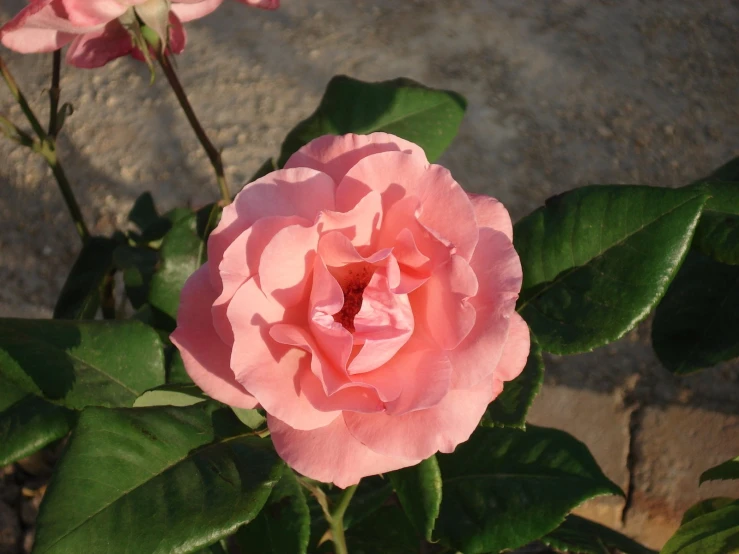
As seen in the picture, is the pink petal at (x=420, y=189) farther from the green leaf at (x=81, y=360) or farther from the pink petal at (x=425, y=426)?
the green leaf at (x=81, y=360)

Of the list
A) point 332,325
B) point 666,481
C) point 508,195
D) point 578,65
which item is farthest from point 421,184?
point 578,65

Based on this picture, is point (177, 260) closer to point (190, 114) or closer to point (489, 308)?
point (190, 114)

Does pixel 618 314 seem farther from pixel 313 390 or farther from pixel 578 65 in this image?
pixel 578 65

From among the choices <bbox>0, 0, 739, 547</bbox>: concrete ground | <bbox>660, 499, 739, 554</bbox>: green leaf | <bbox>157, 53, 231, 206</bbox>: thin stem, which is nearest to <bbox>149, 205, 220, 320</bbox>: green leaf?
<bbox>157, 53, 231, 206</bbox>: thin stem

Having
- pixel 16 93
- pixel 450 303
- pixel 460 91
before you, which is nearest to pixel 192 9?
pixel 16 93

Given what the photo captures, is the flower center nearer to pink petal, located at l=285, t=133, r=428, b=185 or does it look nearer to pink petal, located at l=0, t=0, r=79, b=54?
pink petal, located at l=285, t=133, r=428, b=185

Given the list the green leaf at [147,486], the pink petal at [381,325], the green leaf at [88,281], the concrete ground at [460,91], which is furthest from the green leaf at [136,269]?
the concrete ground at [460,91]
